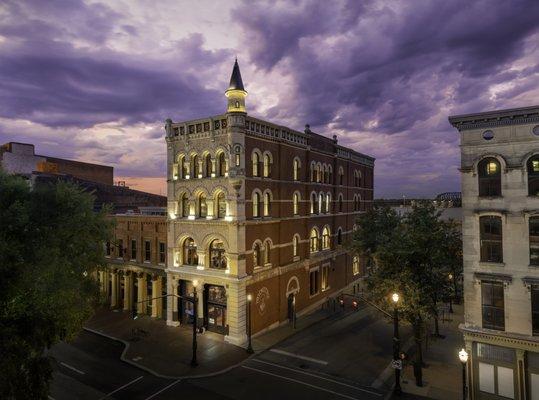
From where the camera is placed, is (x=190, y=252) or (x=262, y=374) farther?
(x=190, y=252)

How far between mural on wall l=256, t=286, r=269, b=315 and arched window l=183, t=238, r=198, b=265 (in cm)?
620

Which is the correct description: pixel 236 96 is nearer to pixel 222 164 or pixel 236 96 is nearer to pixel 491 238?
pixel 222 164

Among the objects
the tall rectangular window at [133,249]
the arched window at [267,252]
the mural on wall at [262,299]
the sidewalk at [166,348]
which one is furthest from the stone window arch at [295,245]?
the tall rectangular window at [133,249]

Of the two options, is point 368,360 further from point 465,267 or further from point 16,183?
point 16,183

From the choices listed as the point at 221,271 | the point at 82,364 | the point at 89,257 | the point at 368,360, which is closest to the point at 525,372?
the point at 368,360

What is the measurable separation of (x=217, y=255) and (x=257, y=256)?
355cm

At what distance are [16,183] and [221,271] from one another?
16.0 m

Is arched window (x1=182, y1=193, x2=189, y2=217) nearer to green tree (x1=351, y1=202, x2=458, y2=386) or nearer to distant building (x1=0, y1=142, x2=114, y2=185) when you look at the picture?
green tree (x1=351, y1=202, x2=458, y2=386)

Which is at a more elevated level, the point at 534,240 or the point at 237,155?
the point at 237,155

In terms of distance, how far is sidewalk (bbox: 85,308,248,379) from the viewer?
24.3 m

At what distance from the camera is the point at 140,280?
35562mm

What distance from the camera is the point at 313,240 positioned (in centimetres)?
3962

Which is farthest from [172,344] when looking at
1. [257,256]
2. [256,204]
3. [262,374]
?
[256,204]

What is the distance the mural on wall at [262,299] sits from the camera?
101 feet
